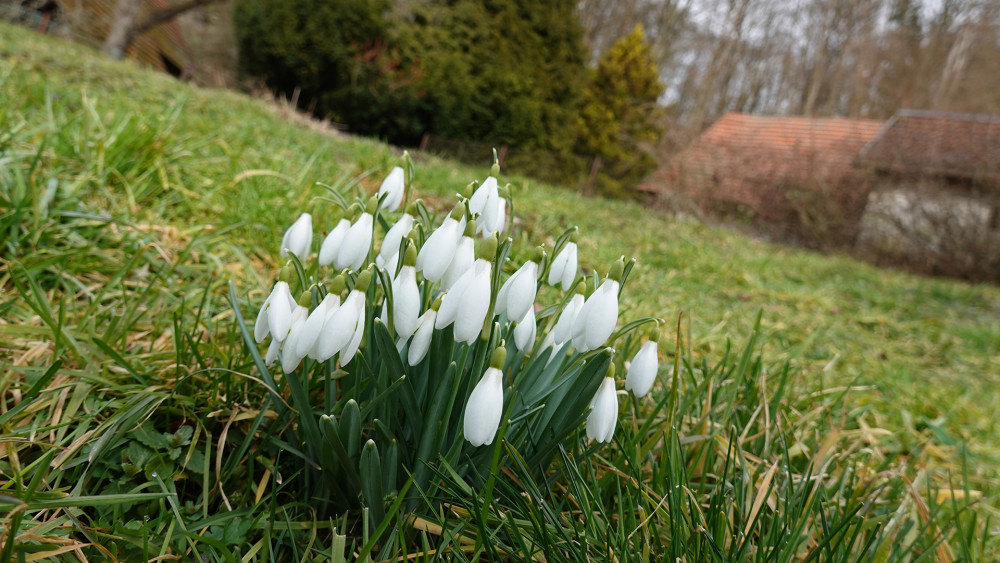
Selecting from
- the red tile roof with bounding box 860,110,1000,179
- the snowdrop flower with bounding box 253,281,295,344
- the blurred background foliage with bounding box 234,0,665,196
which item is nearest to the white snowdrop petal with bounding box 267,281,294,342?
the snowdrop flower with bounding box 253,281,295,344

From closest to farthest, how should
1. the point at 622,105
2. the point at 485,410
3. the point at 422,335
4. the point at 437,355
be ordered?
the point at 485,410 < the point at 422,335 < the point at 437,355 < the point at 622,105

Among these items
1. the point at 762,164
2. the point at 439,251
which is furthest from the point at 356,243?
the point at 762,164

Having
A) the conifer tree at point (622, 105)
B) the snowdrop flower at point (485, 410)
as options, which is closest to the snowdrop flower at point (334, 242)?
the snowdrop flower at point (485, 410)

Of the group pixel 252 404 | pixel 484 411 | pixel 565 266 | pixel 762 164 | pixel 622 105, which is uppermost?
pixel 622 105

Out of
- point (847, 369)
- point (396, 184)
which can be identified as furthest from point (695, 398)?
point (847, 369)

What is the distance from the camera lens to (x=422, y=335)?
1012 mm

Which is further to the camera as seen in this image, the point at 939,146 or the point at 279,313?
the point at 939,146

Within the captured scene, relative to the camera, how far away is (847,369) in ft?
12.8

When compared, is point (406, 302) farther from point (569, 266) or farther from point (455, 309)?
point (569, 266)

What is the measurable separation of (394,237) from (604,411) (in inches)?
21.3

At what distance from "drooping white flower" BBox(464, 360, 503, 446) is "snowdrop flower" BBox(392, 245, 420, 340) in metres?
0.16

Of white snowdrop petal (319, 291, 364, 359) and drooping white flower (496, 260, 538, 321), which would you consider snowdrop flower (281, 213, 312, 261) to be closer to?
white snowdrop petal (319, 291, 364, 359)

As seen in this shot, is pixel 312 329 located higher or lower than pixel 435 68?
lower

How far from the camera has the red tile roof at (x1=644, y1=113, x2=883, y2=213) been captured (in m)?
13.5
